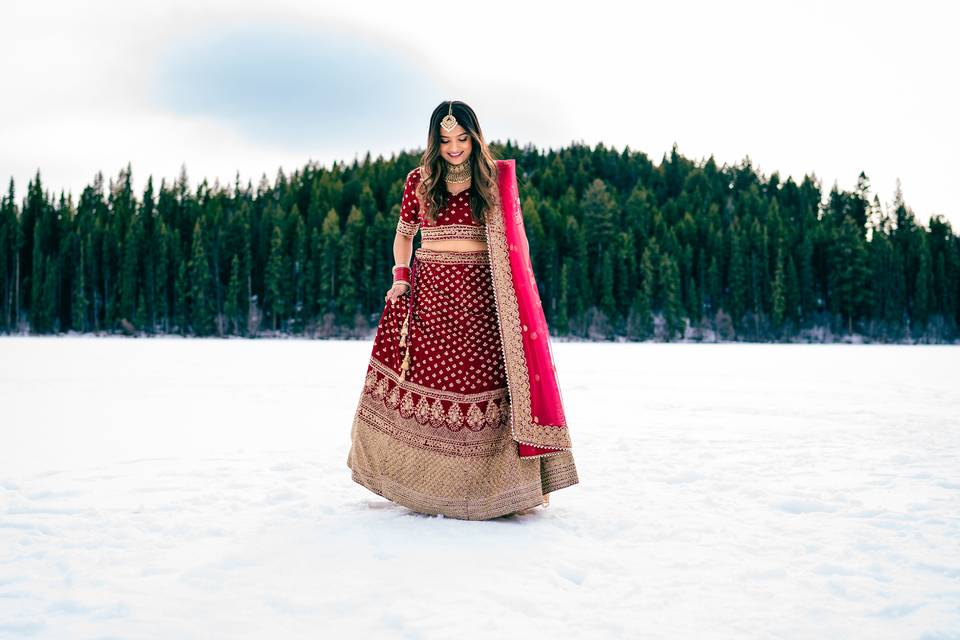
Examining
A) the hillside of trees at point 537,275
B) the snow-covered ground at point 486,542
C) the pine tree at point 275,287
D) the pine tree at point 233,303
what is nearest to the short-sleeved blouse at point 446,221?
the snow-covered ground at point 486,542

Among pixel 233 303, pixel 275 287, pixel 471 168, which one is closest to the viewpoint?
pixel 471 168

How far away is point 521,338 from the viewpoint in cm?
395

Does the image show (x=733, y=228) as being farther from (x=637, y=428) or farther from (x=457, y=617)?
(x=457, y=617)

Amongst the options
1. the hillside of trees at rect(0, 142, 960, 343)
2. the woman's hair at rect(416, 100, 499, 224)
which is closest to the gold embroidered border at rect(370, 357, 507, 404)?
the woman's hair at rect(416, 100, 499, 224)

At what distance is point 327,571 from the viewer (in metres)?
2.95

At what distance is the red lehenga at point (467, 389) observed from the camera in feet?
12.6

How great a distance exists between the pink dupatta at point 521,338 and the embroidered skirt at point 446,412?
0.11 metres

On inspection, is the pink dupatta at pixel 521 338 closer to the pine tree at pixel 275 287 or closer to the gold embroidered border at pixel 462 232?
the gold embroidered border at pixel 462 232

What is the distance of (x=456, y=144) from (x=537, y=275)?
68.3 m

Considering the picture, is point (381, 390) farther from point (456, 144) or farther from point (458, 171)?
point (456, 144)

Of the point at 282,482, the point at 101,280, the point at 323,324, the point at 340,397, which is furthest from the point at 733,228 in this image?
the point at 282,482

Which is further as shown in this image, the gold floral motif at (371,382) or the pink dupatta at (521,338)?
the gold floral motif at (371,382)

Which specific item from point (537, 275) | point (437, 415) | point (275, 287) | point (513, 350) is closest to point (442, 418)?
point (437, 415)

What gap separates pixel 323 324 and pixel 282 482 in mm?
66846
